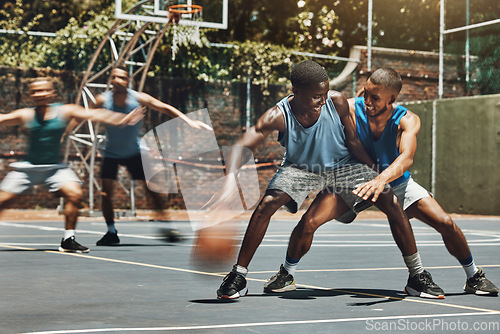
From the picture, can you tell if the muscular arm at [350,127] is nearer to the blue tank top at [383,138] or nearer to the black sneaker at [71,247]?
the blue tank top at [383,138]

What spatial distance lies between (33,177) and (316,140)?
12.8 feet

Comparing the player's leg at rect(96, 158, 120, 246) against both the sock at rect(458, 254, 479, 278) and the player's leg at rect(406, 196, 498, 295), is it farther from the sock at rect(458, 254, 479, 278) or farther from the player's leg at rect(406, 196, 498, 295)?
the sock at rect(458, 254, 479, 278)

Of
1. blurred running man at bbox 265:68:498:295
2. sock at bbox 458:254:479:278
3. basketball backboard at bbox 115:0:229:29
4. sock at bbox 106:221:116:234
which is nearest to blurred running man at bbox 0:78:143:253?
sock at bbox 106:221:116:234

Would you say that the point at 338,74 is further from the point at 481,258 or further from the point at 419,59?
the point at 481,258

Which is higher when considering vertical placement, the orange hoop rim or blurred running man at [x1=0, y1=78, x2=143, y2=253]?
the orange hoop rim

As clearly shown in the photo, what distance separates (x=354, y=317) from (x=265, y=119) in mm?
1587

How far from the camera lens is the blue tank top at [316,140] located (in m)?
6.50

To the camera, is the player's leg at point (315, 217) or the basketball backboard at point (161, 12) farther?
the basketball backboard at point (161, 12)

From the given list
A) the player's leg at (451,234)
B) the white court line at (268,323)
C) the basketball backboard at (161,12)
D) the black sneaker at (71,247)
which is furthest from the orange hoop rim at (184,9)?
the white court line at (268,323)

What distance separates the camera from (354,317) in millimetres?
5734

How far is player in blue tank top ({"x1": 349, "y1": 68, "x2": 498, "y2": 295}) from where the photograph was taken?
6570 millimetres

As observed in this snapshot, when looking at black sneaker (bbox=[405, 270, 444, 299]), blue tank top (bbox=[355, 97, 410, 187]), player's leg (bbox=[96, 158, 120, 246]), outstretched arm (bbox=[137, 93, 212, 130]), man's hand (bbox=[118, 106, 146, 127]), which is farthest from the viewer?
player's leg (bbox=[96, 158, 120, 246])

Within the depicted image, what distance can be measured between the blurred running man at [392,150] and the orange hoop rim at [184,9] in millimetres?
11434

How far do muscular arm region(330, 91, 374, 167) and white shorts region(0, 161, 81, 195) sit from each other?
3.83m
